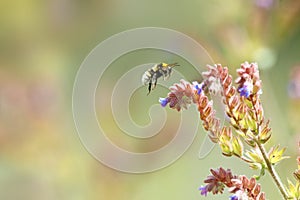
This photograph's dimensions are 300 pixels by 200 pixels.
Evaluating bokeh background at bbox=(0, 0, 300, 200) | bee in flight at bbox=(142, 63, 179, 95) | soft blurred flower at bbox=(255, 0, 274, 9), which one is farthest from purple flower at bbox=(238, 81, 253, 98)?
soft blurred flower at bbox=(255, 0, 274, 9)

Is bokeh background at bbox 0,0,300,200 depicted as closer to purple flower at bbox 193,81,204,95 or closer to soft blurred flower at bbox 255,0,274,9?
soft blurred flower at bbox 255,0,274,9

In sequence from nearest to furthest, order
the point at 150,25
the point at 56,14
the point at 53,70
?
the point at 53,70
the point at 56,14
the point at 150,25

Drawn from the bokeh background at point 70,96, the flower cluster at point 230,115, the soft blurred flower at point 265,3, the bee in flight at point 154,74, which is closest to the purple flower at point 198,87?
the flower cluster at point 230,115

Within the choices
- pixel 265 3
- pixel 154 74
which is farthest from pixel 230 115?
pixel 265 3

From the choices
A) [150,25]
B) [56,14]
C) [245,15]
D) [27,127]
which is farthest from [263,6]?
[150,25]

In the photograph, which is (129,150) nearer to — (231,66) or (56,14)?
(231,66)

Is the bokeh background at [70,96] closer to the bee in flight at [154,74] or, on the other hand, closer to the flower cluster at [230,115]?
the bee in flight at [154,74]

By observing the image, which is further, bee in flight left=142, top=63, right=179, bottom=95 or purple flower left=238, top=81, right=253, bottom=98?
bee in flight left=142, top=63, right=179, bottom=95

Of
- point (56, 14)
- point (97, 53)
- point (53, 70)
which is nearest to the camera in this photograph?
point (53, 70)
